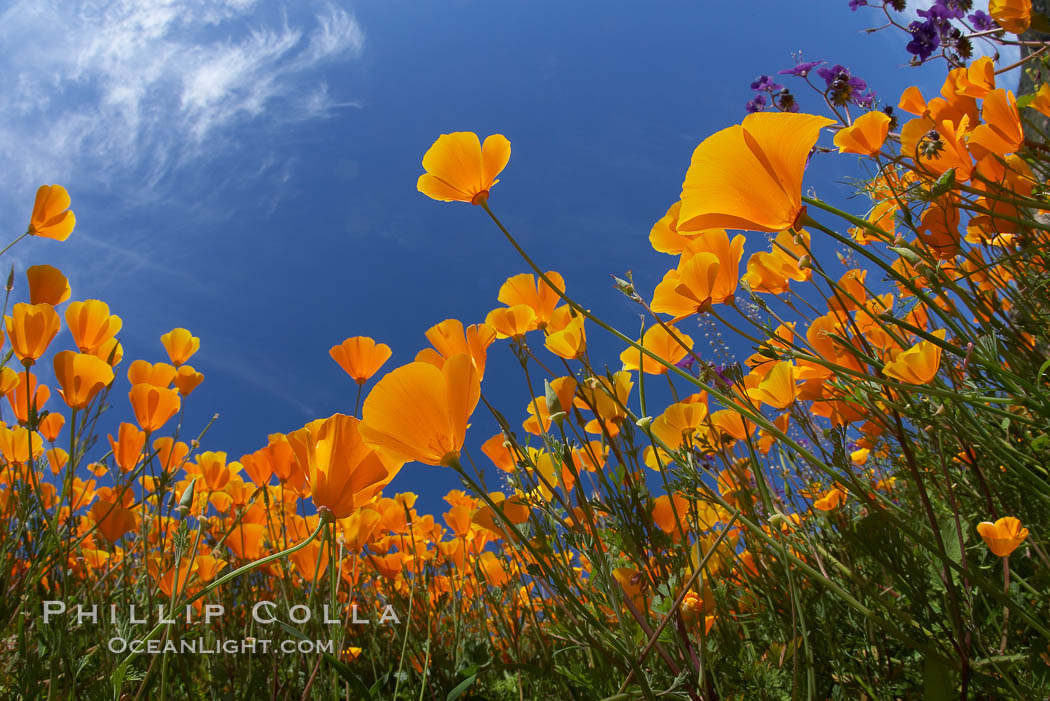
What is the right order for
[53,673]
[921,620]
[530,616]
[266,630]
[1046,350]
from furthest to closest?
[266,630] < [1046,350] < [530,616] < [921,620] < [53,673]

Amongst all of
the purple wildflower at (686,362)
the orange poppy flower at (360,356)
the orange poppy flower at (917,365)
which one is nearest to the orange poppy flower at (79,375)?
the orange poppy flower at (360,356)

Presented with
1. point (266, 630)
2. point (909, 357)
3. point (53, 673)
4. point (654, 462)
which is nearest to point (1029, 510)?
point (909, 357)

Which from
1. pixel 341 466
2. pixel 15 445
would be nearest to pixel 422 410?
pixel 341 466

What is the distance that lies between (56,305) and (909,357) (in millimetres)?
2370

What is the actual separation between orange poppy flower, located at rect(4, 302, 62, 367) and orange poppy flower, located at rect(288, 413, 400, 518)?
1.26 meters

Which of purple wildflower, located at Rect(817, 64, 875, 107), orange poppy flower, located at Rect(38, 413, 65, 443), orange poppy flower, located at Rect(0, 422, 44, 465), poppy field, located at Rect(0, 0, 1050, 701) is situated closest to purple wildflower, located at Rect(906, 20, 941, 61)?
purple wildflower, located at Rect(817, 64, 875, 107)

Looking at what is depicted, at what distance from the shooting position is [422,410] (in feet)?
2.76

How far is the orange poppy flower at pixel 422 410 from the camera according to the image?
83 centimetres

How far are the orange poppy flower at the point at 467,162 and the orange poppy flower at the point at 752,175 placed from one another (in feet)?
2.02

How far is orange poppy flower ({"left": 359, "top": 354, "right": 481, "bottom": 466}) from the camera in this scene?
2.71ft

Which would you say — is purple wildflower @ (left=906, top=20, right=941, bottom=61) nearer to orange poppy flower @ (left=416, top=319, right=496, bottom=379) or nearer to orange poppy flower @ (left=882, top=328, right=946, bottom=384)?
orange poppy flower @ (left=882, top=328, right=946, bottom=384)

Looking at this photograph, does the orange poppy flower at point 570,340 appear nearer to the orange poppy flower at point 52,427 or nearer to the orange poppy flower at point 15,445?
the orange poppy flower at point 15,445

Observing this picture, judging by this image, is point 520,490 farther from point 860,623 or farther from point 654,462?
point 860,623

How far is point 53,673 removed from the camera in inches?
41.3
